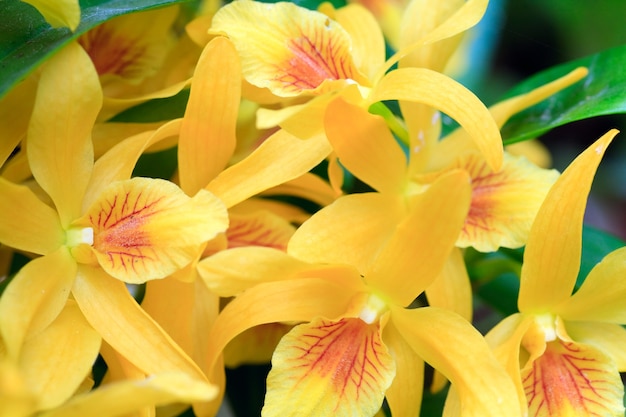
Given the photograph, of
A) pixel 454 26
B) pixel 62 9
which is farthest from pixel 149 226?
pixel 454 26

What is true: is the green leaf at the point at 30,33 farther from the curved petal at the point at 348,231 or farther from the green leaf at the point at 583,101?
the green leaf at the point at 583,101

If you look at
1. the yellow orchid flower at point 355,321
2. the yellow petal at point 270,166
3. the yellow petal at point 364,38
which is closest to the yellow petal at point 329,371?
the yellow orchid flower at point 355,321

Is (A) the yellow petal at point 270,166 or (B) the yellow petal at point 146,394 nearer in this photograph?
(B) the yellow petal at point 146,394

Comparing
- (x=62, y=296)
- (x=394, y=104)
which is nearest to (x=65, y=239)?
(x=62, y=296)

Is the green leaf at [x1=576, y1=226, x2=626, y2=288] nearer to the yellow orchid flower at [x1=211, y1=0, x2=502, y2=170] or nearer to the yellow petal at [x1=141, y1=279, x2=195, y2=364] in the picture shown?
the yellow orchid flower at [x1=211, y1=0, x2=502, y2=170]

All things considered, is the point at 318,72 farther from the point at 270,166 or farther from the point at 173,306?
the point at 173,306

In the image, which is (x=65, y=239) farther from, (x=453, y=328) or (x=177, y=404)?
(x=453, y=328)
